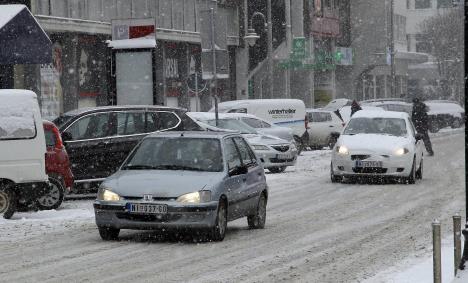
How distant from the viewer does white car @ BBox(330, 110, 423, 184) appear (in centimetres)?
2370

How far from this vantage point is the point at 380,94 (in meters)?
86.7

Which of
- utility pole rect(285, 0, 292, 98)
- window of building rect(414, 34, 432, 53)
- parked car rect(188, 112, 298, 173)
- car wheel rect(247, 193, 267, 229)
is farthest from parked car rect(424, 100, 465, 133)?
car wheel rect(247, 193, 267, 229)

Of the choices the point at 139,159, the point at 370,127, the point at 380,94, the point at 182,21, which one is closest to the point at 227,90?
the point at 182,21

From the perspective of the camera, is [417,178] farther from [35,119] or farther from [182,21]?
[182,21]

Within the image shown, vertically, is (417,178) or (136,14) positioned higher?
(136,14)

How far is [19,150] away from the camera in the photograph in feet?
55.9

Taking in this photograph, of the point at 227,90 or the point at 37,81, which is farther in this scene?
the point at 227,90

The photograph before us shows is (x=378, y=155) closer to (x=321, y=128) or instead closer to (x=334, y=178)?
(x=334, y=178)

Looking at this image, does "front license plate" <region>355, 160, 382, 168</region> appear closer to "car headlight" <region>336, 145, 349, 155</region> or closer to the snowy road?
"car headlight" <region>336, 145, 349, 155</region>

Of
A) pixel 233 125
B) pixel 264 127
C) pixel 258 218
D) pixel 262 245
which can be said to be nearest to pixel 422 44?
pixel 264 127

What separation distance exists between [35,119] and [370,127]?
1020 cm

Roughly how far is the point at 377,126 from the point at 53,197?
9.04 meters

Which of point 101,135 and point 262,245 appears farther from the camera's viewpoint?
point 101,135

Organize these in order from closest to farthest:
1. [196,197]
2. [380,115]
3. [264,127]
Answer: [196,197]
[380,115]
[264,127]
